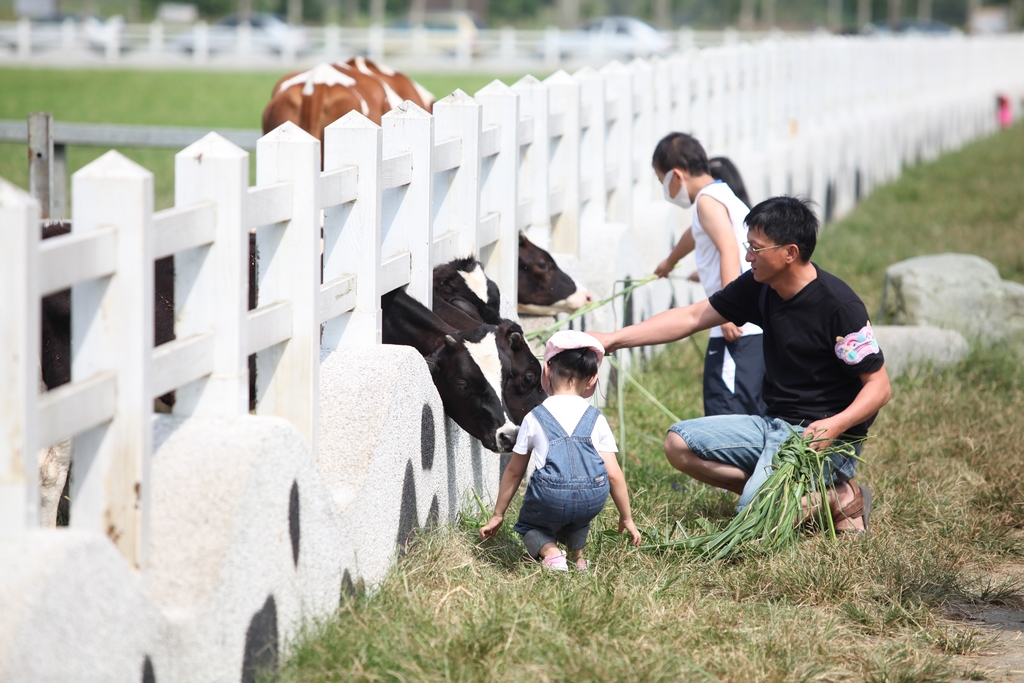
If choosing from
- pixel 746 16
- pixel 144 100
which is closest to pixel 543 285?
pixel 144 100

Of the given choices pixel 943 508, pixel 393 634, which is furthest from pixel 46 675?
pixel 943 508

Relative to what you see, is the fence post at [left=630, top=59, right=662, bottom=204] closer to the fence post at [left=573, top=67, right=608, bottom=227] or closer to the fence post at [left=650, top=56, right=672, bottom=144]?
the fence post at [left=650, top=56, right=672, bottom=144]

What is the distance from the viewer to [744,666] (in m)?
3.52

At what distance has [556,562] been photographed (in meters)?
4.10

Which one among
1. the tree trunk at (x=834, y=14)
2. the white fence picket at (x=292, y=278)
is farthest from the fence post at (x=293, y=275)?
the tree trunk at (x=834, y=14)

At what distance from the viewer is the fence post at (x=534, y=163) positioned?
6.41m

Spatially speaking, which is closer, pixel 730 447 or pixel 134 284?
pixel 134 284

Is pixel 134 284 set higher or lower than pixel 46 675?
higher

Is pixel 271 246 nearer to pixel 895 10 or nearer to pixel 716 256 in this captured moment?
pixel 716 256

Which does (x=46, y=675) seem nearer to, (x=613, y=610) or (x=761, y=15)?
(x=613, y=610)

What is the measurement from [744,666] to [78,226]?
2169 millimetres

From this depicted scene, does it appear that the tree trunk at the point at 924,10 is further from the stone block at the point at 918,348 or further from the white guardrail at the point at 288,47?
the stone block at the point at 918,348

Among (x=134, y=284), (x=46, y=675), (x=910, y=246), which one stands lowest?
(x=910, y=246)

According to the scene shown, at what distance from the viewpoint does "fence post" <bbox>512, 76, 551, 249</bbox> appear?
21.0 feet
